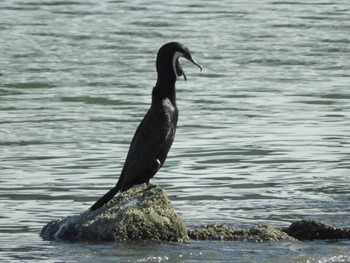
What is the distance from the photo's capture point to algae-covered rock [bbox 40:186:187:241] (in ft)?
30.0

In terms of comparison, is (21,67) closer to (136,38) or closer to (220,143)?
(136,38)

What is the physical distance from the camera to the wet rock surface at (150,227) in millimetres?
9156

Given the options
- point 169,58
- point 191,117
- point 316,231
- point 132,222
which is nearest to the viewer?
point 132,222

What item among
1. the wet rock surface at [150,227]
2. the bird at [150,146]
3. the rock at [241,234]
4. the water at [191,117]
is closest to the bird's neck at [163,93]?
the bird at [150,146]

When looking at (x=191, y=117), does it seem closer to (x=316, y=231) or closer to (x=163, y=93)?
(x=163, y=93)

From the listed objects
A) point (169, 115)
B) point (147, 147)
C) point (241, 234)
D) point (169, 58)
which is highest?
point (169, 58)

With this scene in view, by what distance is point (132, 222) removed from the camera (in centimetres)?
916

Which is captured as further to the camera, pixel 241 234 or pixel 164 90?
pixel 164 90

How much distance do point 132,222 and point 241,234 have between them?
781 mm

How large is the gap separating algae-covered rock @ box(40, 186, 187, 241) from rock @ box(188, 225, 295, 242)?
156 millimetres

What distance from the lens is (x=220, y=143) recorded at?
13867 mm

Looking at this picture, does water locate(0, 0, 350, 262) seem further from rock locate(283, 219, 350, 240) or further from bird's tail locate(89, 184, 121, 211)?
bird's tail locate(89, 184, 121, 211)

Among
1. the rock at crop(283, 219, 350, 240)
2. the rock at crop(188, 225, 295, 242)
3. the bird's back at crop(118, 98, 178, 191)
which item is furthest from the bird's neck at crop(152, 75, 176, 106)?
the rock at crop(283, 219, 350, 240)

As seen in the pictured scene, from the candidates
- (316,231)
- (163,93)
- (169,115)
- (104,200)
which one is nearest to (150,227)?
(104,200)
